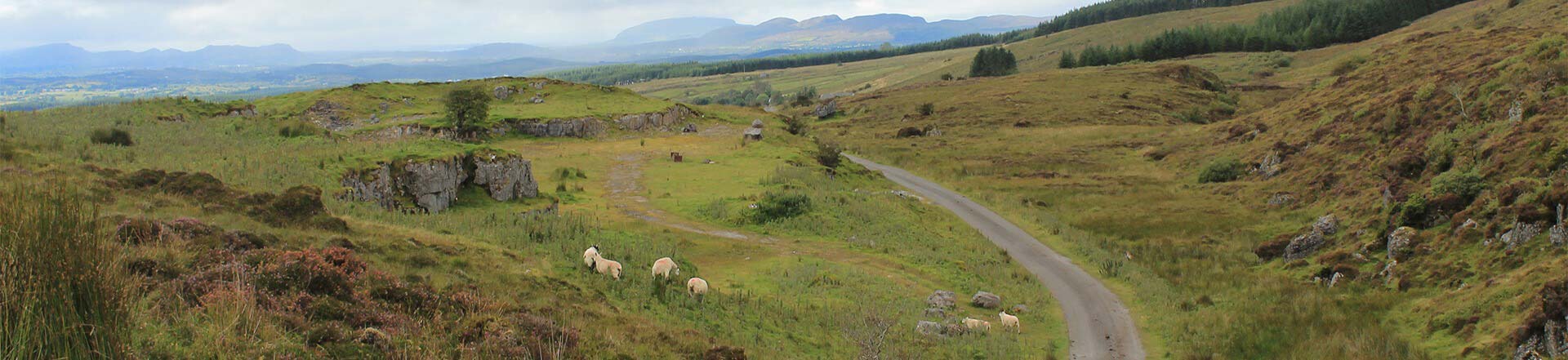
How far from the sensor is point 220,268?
28.5 feet

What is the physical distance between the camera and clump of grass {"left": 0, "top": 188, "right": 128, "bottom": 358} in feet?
16.3

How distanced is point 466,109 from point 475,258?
38.1 metres

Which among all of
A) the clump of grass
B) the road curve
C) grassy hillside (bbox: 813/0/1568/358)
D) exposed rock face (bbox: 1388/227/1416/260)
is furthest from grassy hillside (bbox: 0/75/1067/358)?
exposed rock face (bbox: 1388/227/1416/260)

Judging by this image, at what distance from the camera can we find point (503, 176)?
90.8 ft

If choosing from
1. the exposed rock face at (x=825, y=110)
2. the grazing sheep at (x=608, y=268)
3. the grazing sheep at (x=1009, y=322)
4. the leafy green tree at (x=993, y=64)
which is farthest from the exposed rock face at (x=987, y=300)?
the leafy green tree at (x=993, y=64)

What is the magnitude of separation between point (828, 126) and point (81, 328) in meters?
84.6

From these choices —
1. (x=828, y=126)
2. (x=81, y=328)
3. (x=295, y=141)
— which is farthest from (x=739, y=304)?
(x=828, y=126)

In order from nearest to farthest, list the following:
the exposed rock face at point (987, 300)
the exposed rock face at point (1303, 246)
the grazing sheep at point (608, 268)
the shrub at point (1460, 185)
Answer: the grazing sheep at point (608, 268) < the exposed rock face at point (987, 300) < the shrub at point (1460, 185) < the exposed rock face at point (1303, 246)

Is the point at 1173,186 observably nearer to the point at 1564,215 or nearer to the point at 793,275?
the point at 1564,215

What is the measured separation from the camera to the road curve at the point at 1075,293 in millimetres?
18000

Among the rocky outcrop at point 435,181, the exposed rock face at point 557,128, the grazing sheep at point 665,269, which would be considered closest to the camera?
the grazing sheep at point 665,269

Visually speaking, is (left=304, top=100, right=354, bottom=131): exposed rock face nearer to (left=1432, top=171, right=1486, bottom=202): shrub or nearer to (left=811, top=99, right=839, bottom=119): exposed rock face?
(left=811, top=99, right=839, bottom=119): exposed rock face

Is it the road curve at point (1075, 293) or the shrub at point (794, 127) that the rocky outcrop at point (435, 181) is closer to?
the road curve at point (1075, 293)

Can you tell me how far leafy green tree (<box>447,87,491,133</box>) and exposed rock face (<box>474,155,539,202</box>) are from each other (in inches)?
875
